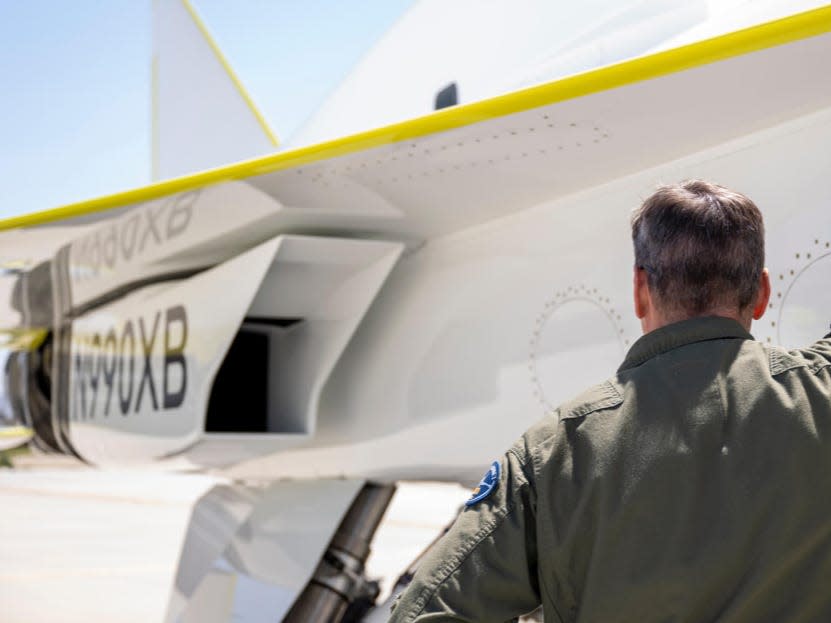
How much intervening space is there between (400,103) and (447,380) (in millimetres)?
1138

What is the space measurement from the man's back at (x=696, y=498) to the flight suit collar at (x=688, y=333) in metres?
0.03

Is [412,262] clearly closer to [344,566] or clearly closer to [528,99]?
[528,99]

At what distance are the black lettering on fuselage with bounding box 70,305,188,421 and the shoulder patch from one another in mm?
2385

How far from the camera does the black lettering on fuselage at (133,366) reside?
338 cm

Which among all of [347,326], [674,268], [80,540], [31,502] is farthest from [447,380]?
[31,502]

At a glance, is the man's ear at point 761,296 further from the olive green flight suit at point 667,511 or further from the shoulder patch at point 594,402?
the shoulder patch at point 594,402

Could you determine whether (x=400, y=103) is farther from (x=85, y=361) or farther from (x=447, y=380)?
(x=85, y=361)

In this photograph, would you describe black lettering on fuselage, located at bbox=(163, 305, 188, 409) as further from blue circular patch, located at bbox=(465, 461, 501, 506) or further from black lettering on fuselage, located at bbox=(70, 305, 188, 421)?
blue circular patch, located at bbox=(465, 461, 501, 506)

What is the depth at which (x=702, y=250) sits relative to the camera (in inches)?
44.3

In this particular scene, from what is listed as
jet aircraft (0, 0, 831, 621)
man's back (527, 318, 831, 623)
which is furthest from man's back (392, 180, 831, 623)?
jet aircraft (0, 0, 831, 621)

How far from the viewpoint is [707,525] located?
1003mm

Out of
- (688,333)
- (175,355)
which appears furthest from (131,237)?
(688,333)

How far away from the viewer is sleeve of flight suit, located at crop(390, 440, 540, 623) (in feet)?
3.36

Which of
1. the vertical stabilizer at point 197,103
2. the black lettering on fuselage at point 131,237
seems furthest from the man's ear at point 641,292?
the vertical stabilizer at point 197,103
